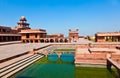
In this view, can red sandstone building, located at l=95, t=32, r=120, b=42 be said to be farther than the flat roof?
Yes

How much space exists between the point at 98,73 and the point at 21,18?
4331 centimetres

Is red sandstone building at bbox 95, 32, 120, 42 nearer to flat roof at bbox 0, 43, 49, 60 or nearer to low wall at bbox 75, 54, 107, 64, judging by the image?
flat roof at bbox 0, 43, 49, 60

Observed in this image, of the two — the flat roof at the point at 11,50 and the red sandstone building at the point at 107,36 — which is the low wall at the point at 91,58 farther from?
the red sandstone building at the point at 107,36

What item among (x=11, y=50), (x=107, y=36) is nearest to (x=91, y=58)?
(x=11, y=50)

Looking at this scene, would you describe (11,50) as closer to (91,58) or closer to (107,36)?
(91,58)

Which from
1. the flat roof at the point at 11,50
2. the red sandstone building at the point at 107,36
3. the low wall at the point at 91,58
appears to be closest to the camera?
the low wall at the point at 91,58

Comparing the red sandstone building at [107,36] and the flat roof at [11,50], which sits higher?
the red sandstone building at [107,36]

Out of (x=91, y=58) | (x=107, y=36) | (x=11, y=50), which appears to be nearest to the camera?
(x=91, y=58)

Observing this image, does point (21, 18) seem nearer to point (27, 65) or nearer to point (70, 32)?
point (70, 32)

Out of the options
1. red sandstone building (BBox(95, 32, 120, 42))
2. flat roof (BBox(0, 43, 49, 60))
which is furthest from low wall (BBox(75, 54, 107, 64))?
red sandstone building (BBox(95, 32, 120, 42))

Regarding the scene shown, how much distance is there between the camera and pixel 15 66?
40.7ft

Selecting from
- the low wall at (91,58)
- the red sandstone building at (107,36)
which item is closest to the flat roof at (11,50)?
the low wall at (91,58)

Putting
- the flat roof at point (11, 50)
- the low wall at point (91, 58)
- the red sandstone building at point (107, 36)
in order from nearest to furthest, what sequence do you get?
the low wall at point (91, 58) < the flat roof at point (11, 50) < the red sandstone building at point (107, 36)

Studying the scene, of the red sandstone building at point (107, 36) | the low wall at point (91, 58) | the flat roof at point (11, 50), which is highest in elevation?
the red sandstone building at point (107, 36)
